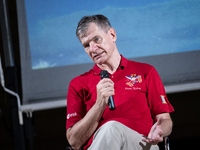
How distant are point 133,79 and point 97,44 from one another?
308 millimetres

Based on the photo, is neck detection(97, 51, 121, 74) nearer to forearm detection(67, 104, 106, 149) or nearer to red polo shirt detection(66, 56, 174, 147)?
red polo shirt detection(66, 56, 174, 147)

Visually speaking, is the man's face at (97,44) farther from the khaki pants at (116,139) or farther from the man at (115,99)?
the khaki pants at (116,139)

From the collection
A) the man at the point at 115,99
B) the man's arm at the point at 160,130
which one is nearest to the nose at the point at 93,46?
the man at the point at 115,99

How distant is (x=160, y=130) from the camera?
1127mm

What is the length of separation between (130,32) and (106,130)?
963 mm

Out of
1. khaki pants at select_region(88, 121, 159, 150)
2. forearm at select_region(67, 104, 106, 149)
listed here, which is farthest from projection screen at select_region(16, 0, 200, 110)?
khaki pants at select_region(88, 121, 159, 150)

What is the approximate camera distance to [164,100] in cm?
130

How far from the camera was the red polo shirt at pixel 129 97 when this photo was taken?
1261mm

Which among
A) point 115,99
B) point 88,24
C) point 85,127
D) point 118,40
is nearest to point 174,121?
point 118,40

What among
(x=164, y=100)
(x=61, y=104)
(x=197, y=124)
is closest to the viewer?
(x=164, y=100)

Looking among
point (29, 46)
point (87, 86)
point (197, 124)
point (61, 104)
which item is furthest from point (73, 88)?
point (197, 124)

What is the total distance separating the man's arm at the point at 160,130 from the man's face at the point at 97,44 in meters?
0.49

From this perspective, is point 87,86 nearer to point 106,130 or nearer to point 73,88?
point 73,88

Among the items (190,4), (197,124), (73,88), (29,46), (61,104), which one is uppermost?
(190,4)
